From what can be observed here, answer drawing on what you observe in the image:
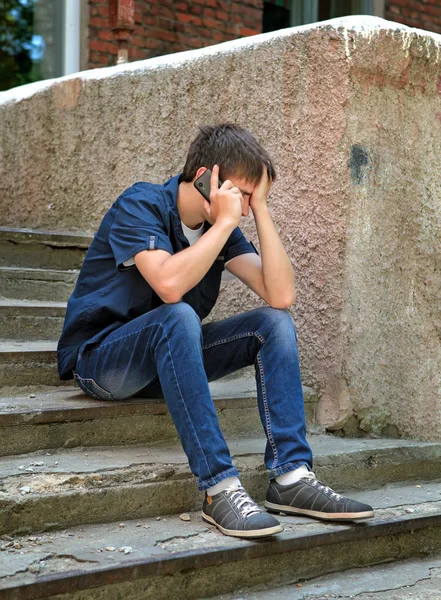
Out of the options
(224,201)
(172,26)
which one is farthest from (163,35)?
(224,201)

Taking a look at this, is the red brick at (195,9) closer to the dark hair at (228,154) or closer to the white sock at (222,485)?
the dark hair at (228,154)

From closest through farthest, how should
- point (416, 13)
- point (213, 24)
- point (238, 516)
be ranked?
point (238, 516) → point (213, 24) → point (416, 13)

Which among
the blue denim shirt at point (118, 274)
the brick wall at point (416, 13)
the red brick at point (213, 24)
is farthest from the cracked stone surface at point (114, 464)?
the brick wall at point (416, 13)

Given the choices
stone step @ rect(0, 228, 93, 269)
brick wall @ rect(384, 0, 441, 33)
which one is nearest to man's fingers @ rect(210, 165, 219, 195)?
stone step @ rect(0, 228, 93, 269)

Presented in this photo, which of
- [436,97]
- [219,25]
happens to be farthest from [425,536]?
[219,25]

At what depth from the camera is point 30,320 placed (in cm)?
340

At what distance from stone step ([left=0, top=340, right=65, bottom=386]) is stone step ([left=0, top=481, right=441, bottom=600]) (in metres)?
0.78

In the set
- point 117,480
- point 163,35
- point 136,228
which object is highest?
point 163,35

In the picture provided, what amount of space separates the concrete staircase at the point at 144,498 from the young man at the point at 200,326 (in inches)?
3.9

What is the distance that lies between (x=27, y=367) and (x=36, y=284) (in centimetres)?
79

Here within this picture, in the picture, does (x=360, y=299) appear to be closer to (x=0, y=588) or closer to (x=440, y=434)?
(x=440, y=434)

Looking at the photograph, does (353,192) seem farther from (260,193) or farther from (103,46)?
(103,46)

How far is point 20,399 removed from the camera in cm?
285

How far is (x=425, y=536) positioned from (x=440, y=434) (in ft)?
2.21
